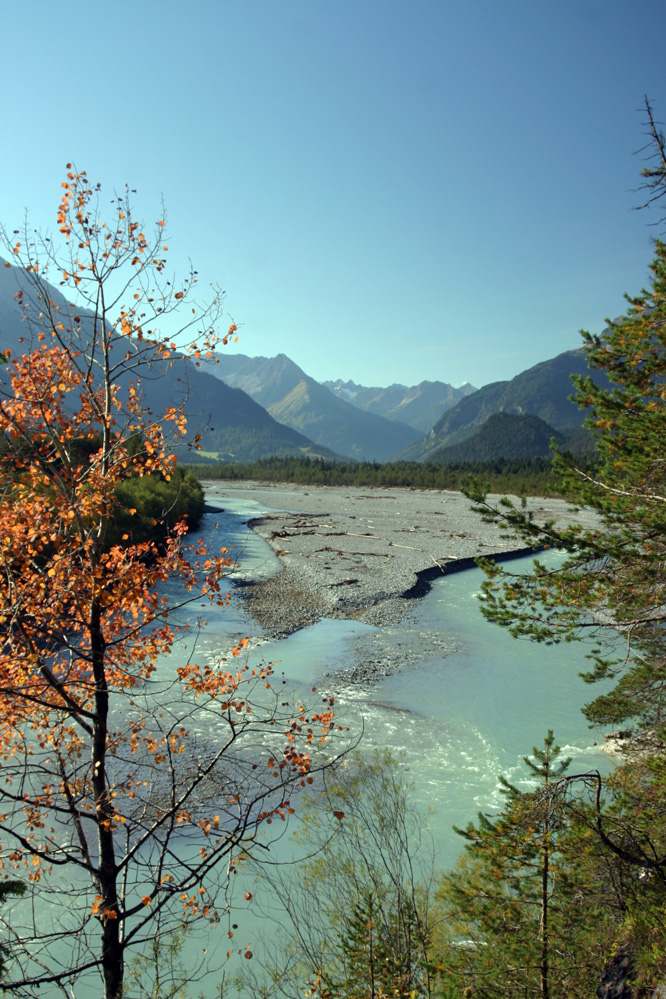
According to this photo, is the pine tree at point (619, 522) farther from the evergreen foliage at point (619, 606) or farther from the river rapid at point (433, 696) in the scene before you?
the river rapid at point (433, 696)

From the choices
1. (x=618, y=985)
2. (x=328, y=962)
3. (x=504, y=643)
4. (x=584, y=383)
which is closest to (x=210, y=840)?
(x=328, y=962)

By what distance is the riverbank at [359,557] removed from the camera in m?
26.0

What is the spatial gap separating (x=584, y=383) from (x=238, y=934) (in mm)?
10404

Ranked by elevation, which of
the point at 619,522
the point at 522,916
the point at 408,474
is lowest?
the point at 522,916

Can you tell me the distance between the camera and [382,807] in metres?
10.1

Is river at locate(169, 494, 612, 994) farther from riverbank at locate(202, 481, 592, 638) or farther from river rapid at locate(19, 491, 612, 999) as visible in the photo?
riverbank at locate(202, 481, 592, 638)

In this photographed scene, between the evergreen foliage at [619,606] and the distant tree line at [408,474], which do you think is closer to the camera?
the evergreen foliage at [619,606]

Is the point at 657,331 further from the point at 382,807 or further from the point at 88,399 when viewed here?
the point at 382,807

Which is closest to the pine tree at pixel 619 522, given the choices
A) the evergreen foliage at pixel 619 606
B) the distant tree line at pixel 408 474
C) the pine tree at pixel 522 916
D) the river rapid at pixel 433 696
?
the evergreen foliage at pixel 619 606

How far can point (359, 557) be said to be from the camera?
37719 mm

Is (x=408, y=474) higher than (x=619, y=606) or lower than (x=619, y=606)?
higher

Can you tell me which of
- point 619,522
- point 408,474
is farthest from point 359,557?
point 408,474

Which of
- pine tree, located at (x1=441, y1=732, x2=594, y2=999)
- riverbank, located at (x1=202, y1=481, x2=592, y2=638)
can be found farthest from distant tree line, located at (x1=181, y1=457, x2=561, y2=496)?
pine tree, located at (x1=441, y1=732, x2=594, y2=999)

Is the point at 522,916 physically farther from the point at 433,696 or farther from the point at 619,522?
the point at 433,696
